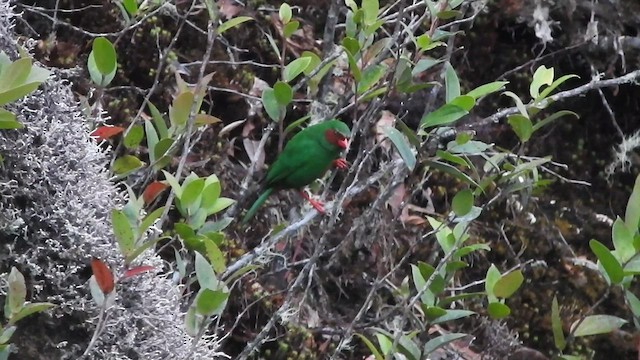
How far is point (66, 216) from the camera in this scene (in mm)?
1349

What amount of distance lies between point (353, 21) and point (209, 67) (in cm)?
90

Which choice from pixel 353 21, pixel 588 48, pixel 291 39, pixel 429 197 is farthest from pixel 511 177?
pixel 588 48

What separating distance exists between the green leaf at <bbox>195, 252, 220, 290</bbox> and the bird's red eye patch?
0.98 meters

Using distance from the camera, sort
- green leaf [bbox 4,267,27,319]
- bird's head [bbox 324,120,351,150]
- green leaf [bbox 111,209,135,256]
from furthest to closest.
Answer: bird's head [bbox 324,120,351,150] → green leaf [bbox 111,209,135,256] → green leaf [bbox 4,267,27,319]

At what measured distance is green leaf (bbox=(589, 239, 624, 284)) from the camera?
1.42 meters

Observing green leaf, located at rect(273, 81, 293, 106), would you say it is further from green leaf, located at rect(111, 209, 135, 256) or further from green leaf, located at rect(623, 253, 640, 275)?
green leaf, located at rect(623, 253, 640, 275)

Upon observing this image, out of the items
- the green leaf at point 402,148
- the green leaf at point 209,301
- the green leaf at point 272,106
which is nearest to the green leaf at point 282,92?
the green leaf at point 272,106

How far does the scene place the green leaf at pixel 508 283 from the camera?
5.22 ft

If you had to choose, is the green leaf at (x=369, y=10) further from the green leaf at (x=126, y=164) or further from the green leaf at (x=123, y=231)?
the green leaf at (x=123, y=231)

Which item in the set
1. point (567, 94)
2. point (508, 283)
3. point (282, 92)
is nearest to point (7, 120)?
point (282, 92)

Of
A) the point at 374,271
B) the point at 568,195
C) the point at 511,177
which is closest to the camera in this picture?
the point at 511,177

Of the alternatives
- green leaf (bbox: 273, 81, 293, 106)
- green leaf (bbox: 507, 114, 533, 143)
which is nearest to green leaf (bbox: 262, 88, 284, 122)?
green leaf (bbox: 273, 81, 293, 106)

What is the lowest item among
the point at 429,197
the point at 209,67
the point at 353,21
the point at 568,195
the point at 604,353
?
the point at 604,353

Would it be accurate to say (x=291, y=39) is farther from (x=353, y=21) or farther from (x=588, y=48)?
(x=588, y=48)
